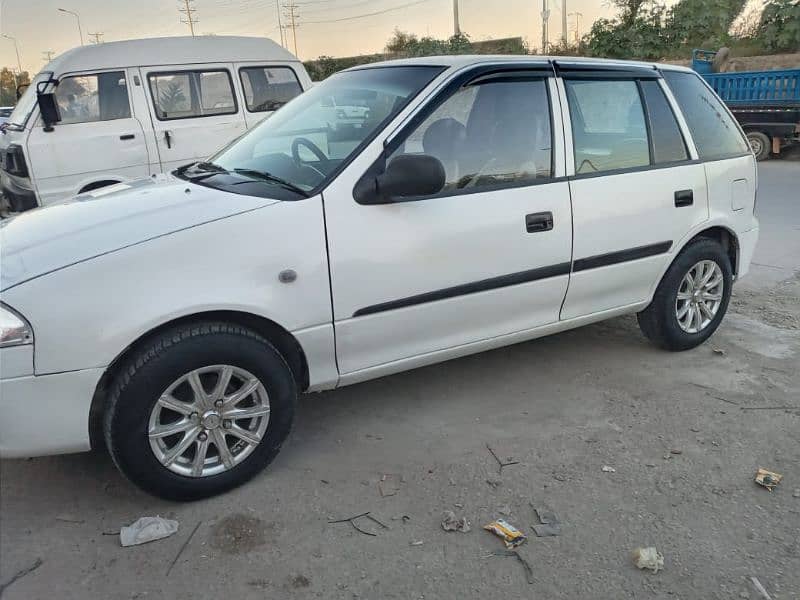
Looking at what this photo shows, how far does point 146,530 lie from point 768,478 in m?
2.59

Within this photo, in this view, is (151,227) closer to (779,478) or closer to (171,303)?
(171,303)

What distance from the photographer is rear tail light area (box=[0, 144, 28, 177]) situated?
6.50 meters

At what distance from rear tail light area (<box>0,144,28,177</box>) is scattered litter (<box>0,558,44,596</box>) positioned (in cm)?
523

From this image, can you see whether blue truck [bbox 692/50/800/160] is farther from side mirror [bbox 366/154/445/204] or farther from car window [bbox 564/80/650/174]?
side mirror [bbox 366/154/445/204]

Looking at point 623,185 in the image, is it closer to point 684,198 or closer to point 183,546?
point 684,198

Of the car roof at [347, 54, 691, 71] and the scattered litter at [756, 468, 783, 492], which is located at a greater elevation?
the car roof at [347, 54, 691, 71]

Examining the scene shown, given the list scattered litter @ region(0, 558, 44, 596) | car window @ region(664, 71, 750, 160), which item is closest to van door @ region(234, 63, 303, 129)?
car window @ region(664, 71, 750, 160)

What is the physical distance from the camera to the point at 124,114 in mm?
6914

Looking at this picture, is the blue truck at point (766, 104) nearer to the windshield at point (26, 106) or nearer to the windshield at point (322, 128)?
the windshield at point (322, 128)

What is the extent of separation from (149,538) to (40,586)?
1.23 feet

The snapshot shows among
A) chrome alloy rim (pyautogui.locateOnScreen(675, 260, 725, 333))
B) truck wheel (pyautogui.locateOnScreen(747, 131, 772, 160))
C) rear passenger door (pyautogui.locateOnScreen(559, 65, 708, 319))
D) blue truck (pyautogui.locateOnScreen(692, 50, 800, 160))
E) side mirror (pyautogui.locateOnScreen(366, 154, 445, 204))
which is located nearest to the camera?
side mirror (pyautogui.locateOnScreen(366, 154, 445, 204))

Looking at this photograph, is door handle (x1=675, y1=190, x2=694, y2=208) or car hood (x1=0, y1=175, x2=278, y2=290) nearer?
car hood (x1=0, y1=175, x2=278, y2=290)

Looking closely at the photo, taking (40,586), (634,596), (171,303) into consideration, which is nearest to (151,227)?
(171,303)

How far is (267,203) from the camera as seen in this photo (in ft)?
9.04
